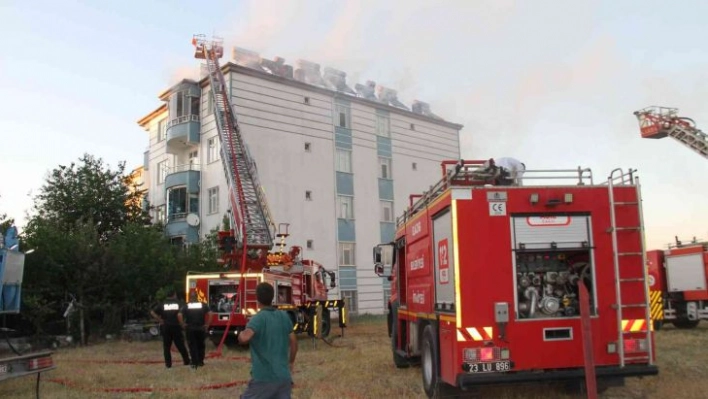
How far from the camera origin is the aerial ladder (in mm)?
26281

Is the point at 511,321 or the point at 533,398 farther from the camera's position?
the point at 533,398

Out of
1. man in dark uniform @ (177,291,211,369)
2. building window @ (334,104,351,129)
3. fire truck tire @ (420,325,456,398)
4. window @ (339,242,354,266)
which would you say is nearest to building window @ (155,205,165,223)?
window @ (339,242,354,266)

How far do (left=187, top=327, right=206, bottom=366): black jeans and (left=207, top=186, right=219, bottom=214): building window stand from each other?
1925 centimetres

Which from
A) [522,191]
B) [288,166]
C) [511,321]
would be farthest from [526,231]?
[288,166]

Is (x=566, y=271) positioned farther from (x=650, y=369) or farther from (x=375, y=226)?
(x=375, y=226)

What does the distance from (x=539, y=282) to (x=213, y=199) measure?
26267mm

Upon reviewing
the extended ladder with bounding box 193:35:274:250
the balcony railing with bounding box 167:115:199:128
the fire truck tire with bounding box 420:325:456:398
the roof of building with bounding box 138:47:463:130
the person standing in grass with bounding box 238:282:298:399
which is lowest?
the fire truck tire with bounding box 420:325:456:398

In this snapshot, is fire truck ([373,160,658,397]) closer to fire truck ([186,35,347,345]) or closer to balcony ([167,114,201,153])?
fire truck ([186,35,347,345])

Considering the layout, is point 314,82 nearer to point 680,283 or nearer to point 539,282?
point 680,283

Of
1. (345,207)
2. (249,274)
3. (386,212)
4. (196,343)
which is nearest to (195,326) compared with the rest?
(196,343)

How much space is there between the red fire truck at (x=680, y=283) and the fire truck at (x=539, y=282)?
1282 centimetres

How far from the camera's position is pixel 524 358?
7.36 meters

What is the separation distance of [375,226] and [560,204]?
2851cm

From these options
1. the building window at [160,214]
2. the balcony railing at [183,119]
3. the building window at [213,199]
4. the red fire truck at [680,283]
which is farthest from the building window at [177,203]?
the red fire truck at [680,283]
